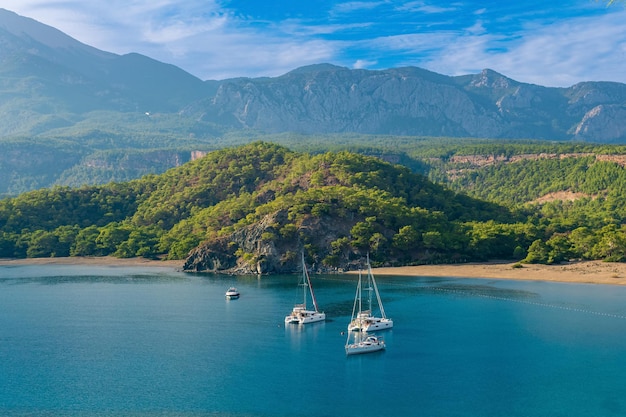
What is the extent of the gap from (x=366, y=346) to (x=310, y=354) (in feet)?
20.0

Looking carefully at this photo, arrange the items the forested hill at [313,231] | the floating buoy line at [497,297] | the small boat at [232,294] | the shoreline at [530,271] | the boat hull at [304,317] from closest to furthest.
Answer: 1. the boat hull at [304,317]
2. the floating buoy line at [497,297]
3. the small boat at [232,294]
4. the shoreline at [530,271]
5. the forested hill at [313,231]

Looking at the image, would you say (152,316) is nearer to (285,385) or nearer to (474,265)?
(285,385)

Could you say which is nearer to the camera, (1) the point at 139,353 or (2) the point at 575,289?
(1) the point at 139,353

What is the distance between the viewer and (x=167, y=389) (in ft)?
228

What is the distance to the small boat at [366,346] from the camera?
80875 millimetres

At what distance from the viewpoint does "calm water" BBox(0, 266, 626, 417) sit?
65375 mm

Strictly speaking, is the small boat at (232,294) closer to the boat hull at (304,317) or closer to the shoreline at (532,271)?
the boat hull at (304,317)

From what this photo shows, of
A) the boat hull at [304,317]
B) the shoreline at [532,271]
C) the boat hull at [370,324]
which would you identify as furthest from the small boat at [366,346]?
the shoreline at [532,271]

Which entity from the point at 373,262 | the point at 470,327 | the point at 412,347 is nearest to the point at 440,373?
the point at 412,347

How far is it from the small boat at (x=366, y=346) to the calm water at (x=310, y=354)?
2.70 ft

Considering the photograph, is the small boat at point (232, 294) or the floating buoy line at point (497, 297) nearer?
the floating buoy line at point (497, 297)

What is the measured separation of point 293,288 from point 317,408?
207 feet

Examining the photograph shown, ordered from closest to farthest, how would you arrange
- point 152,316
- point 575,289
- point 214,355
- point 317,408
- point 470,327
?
point 317,408 → point 214,355 → point 470,327 → point 152,316 → point 575,289

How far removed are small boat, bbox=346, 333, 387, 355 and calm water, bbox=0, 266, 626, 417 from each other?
0.82 meters
